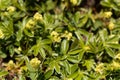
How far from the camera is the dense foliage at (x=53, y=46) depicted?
270 cm

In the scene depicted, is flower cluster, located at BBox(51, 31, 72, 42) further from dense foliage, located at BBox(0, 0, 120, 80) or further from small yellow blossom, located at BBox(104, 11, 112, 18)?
small yellow blossom, located at BBox(104, 11, 112, 18)

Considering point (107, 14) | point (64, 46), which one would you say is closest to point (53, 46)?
point (64, 46)

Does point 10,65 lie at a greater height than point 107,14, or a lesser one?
lesser

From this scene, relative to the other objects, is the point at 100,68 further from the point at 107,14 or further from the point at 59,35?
the point at 107,14

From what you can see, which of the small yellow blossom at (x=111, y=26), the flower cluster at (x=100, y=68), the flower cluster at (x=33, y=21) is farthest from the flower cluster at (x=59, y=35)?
the small yellow blossom at (x=111, y=26)

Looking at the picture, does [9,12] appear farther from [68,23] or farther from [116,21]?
[116,21]

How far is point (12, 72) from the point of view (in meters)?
2.86

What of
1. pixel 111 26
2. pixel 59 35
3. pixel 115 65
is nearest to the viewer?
pixel 115 65

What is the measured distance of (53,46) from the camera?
287cm

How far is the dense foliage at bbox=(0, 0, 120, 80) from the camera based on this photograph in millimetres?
2703

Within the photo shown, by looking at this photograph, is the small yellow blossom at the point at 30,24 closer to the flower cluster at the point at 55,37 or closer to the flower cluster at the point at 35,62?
the flower cluster at the point at 55,37

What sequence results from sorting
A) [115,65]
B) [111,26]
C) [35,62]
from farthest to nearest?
[111,26]
[115,65]
[35,62]

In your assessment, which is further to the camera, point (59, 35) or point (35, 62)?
point (59, 35)

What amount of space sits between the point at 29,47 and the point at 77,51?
40 cm
